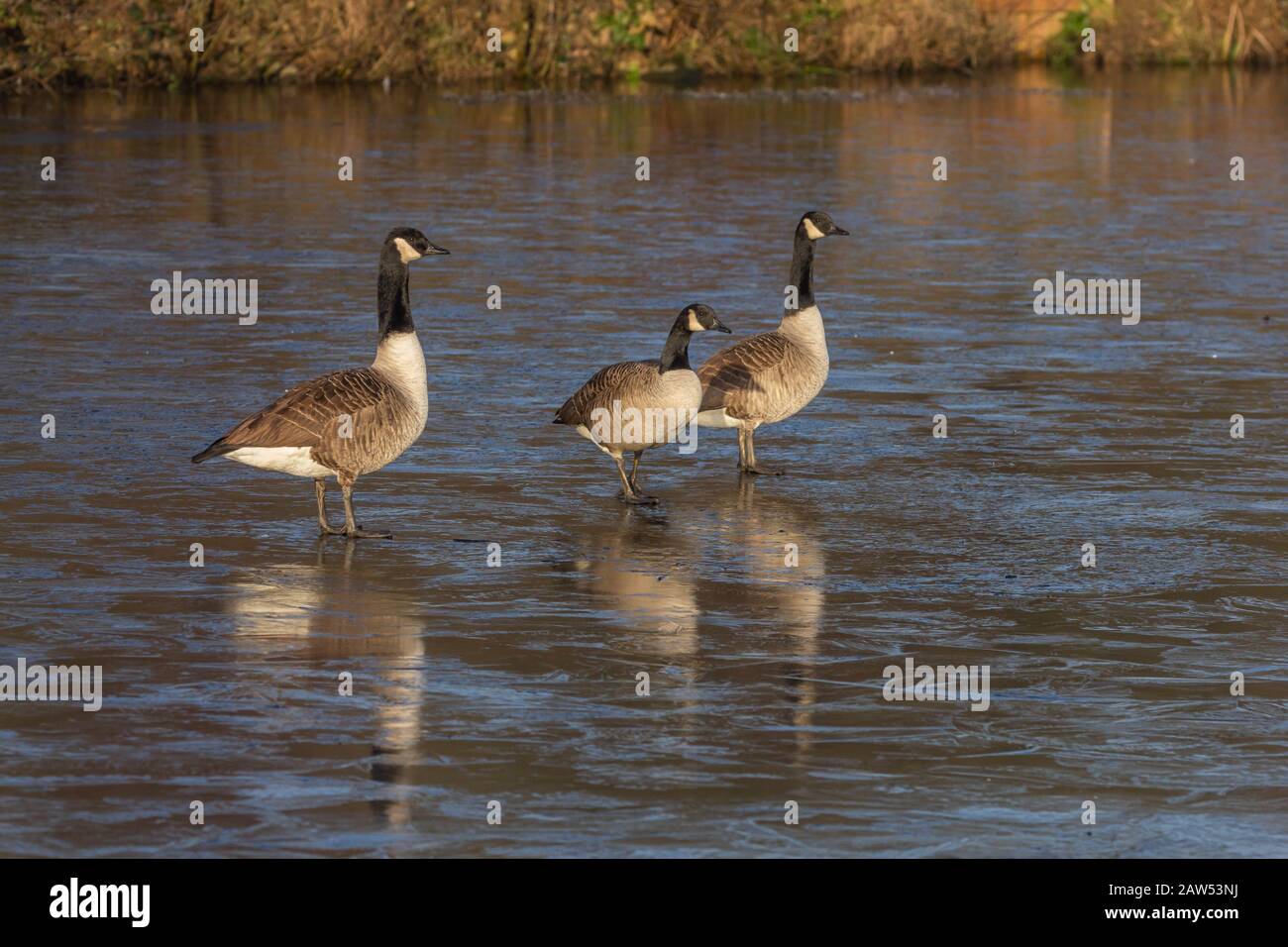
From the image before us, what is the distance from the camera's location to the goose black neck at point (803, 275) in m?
11.5

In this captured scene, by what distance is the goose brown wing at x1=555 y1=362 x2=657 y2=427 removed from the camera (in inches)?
404

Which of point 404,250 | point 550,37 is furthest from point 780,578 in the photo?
point 550,37

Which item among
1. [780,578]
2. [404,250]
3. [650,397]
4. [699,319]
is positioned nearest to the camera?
[780,578]

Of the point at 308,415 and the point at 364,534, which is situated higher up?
the point at 308,415

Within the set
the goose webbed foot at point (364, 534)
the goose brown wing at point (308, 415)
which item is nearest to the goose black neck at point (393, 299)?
the goose brown wing at point (308, 415)

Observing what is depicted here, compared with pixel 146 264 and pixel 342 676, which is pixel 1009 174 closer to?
pixel 146 264

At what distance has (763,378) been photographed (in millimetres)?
10906

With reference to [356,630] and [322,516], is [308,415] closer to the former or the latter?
[322,516]

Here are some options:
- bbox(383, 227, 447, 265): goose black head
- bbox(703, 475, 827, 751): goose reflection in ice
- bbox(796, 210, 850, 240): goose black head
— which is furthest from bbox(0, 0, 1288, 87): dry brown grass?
bbox(703, 475, 827, 751): goose reflection in ice

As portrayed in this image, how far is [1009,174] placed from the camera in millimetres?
25656

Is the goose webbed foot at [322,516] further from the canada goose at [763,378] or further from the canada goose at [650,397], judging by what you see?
the canada goose at [763,378]

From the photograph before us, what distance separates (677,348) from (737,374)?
2.61 feet

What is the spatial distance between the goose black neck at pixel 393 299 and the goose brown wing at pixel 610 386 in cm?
107

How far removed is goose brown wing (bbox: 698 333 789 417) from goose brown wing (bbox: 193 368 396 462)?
6.85 ft
